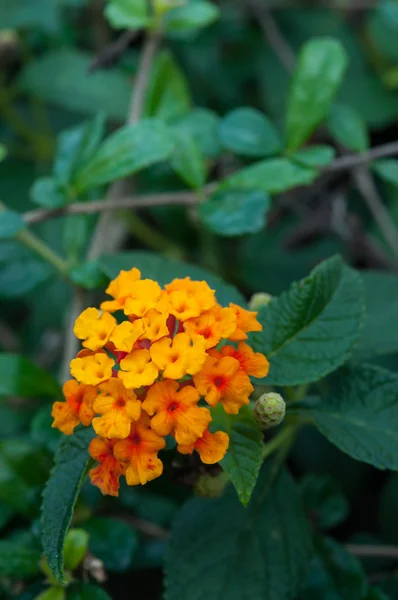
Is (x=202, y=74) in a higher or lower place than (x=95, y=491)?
higher

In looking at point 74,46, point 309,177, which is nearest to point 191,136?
point 309,177

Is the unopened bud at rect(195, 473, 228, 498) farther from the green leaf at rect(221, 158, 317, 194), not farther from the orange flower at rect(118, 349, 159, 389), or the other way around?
the green leaf at rect(221, 158, 317, 194)

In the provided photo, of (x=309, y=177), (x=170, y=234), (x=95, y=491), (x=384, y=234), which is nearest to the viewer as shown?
(x=95, y=491)

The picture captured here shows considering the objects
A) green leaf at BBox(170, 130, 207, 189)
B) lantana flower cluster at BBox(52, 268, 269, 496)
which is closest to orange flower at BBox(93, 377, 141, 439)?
lantana flower cluster at BBox(52, 268, 269, 496)

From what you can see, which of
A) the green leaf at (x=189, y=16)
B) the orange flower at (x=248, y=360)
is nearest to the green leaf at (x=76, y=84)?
the green leaf at (x=189, y=16)

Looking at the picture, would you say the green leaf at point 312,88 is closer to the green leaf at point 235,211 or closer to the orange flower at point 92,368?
the green leaf at point 235,211

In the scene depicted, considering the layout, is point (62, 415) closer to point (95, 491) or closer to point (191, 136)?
point (95, 491)
